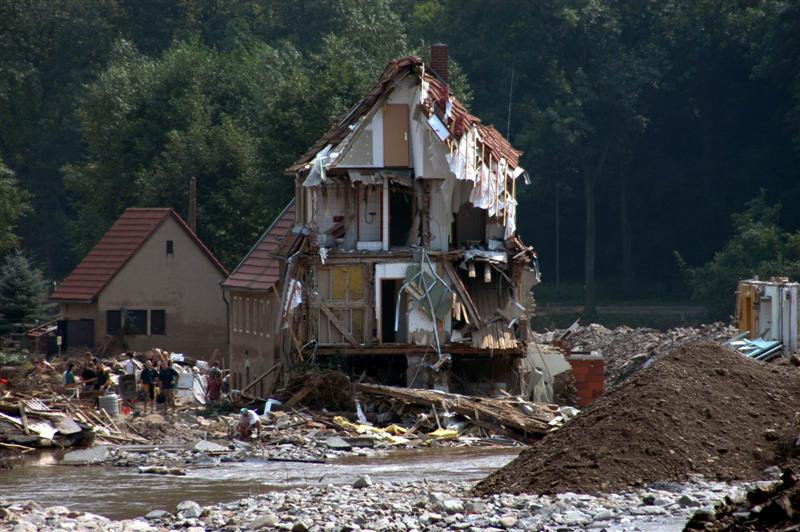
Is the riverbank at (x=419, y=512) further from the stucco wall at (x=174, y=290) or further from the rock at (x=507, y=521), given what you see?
the stucco wall at (x=174, y=290)

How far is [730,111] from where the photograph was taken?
281 feet

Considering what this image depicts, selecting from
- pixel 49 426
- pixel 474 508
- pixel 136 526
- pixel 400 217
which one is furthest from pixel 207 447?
pixel 474 508

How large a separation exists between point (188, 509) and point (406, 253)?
19.1 meters

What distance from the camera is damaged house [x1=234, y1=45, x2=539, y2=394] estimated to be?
151ft

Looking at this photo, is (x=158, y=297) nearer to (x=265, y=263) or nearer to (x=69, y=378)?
(x=265, y=263)

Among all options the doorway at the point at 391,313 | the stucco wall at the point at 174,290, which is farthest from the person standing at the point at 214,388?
the stucco wall at the point at 174,290

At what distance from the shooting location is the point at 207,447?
3831 centimetres

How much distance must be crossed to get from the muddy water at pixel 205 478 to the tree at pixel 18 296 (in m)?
25.8

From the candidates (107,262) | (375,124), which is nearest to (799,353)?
(375,124)

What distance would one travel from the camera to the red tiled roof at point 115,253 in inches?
2527

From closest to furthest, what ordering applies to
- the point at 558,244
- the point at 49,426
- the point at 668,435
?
the point at 668,435, the point at 49,426, the point at 558,244

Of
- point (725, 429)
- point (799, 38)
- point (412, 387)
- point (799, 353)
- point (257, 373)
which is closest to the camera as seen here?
point (725, 429)

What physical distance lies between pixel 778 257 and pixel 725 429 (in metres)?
44.4

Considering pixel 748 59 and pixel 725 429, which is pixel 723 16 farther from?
pixel 725 429
